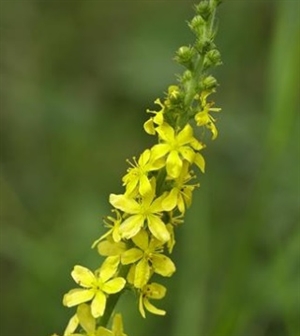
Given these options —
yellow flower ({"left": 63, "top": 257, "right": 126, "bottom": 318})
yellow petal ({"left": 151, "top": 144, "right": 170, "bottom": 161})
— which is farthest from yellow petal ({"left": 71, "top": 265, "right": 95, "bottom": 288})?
yellow petal ({"left": 151, "top": 144, "right": 170, "bottom": 161})

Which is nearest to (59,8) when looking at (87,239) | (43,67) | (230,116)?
(43,67)

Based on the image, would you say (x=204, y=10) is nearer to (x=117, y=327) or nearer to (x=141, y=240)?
(x=141, y=240)

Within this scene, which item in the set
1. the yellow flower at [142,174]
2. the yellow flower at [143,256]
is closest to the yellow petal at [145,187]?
the yellow flower at [142,174]

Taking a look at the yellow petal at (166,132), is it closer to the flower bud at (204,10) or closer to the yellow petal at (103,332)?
the flower bud at (204,10)

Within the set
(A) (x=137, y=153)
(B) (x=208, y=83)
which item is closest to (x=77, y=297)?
(B) (x=208, y=83)

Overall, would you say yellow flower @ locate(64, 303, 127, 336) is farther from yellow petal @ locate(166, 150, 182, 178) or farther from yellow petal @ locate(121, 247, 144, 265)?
yellow petal @ locate(166, 150, 182, 178)

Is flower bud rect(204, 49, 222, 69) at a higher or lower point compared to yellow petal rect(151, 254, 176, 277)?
higher

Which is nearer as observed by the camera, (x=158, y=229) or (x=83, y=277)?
(x=158, y=229)
